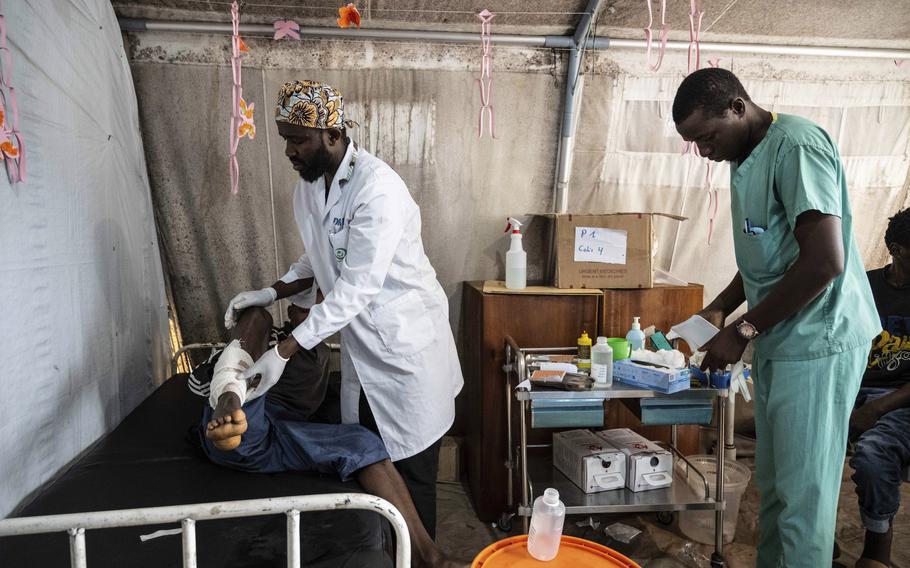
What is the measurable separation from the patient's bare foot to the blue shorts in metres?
0.16

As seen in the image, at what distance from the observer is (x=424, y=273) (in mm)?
2117

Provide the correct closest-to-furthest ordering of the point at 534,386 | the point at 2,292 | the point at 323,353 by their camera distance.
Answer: the point at 2,292
the point at 534,386
the point at 323,353

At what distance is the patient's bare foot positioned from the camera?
5.24 ft

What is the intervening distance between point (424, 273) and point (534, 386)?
622mm

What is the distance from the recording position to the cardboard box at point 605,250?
2.73 m

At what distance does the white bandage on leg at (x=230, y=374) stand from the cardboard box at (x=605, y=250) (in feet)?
5.05

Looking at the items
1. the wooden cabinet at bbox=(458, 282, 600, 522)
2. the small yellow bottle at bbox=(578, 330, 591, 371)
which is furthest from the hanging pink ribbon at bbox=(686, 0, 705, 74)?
the small yellow bottle at bbox=(578, 330, 591, 371)

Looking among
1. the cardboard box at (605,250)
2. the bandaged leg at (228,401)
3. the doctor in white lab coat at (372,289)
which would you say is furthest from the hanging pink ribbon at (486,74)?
the bandaged leg at (228,401)

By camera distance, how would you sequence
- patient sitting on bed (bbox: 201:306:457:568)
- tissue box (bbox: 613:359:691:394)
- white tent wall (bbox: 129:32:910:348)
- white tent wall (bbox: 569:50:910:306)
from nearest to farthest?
patient sitting on bed (bbox: 201:306:457:568) → tissue box (bbox: 613:359:691:394) → white tent wall (bbox: 129:32:910:348) → white tent wall (bbox: 569:50:910:306)

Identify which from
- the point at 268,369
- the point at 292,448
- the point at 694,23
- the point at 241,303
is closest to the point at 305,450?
the point at 292,448

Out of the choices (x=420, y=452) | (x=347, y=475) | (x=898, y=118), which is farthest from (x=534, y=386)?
(x=898, y=118)

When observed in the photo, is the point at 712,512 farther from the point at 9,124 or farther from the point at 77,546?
the point at 9,124

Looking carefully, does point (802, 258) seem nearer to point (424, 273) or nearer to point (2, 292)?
point (424, 273)

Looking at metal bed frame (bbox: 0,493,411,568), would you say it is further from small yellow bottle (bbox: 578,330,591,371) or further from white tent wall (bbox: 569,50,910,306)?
white tent wall (bbox: 569,50,910,306)
